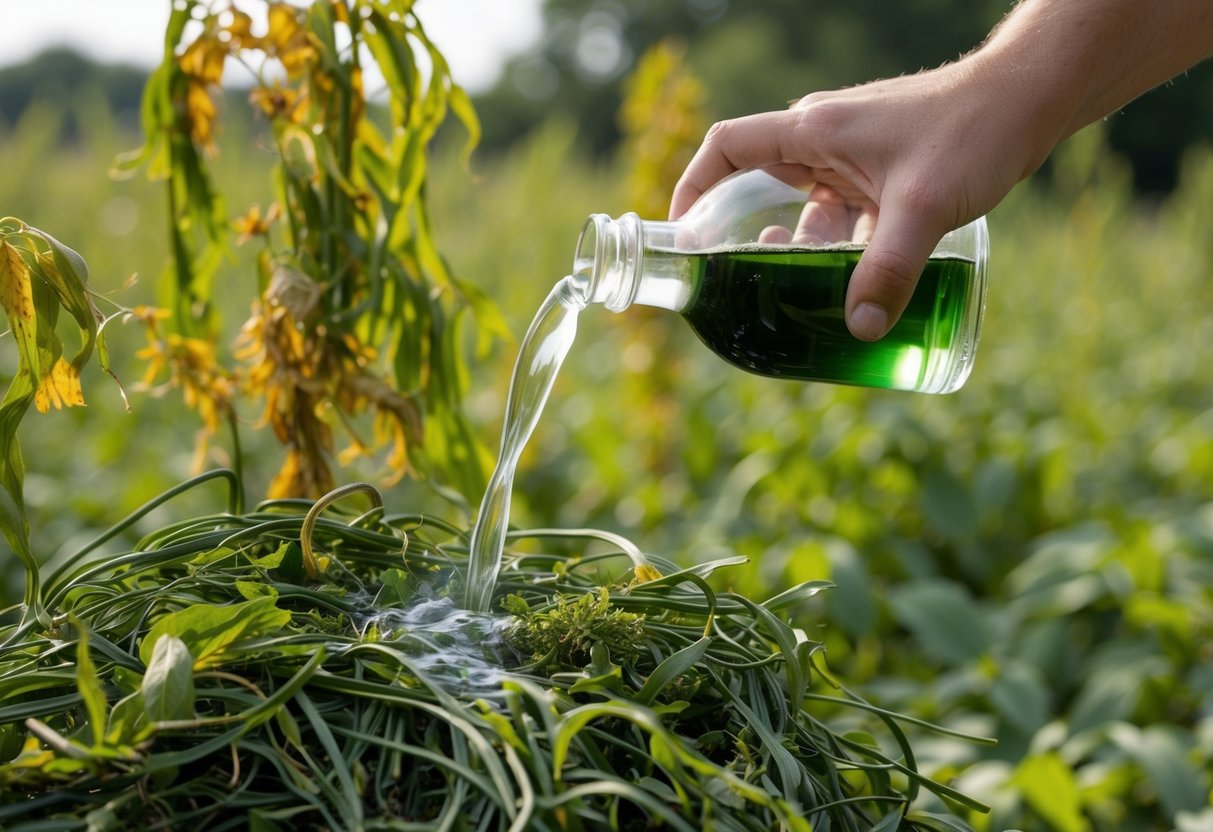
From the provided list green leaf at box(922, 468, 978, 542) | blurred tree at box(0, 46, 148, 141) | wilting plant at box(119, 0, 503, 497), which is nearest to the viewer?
wilting plant at box(119, 0, 503, 497)

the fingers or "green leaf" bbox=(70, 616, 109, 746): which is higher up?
the fingers

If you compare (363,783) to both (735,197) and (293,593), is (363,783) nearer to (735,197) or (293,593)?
(293,593)

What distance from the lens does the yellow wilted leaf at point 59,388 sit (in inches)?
35.1

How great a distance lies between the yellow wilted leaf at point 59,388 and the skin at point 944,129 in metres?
0.67

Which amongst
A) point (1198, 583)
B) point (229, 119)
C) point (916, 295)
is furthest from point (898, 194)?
point (229, 119)

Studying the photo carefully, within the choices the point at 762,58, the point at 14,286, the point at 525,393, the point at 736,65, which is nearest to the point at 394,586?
the point at 525,393

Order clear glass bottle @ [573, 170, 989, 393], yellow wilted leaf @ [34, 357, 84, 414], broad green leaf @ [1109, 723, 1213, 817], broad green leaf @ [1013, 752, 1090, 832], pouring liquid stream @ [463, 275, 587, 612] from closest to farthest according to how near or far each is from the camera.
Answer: yellow wilted leaf @ [34, 357, 84, 414], pouring liquid stream @ [463, 275, 587, 612], clear glass bottle @ [573, 170, 989, 393], broad green leaf @ [1013, 752, 1090, 832], broad green leaf @ [1109, 723, 1213, 817]

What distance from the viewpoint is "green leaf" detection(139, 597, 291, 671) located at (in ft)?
2.45

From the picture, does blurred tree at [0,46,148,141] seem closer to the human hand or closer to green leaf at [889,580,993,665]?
green leaf at [889,580,993,665]

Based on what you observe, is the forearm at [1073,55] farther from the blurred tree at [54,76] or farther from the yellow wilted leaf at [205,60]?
the blurred tree at [54,76]

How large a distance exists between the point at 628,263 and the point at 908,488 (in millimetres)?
2824

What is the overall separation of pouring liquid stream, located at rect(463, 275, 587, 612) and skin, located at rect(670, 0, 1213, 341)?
0.26 meters

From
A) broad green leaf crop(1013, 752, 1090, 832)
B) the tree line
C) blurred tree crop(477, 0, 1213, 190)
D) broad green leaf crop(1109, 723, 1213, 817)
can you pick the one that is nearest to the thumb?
broad green leaf crop(1013, 752, 1090, 832)

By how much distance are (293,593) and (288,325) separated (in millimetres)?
574
